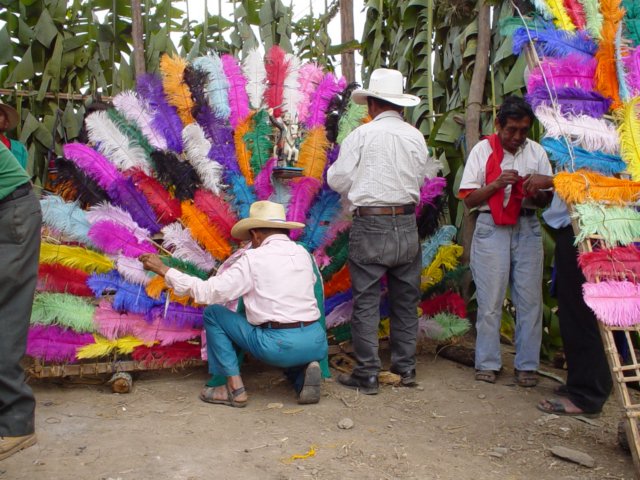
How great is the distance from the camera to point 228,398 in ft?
13.2

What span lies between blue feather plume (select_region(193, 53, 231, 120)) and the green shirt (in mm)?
1721

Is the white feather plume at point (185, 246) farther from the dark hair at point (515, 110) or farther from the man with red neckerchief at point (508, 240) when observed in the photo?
the dark hair at point (515, 110)

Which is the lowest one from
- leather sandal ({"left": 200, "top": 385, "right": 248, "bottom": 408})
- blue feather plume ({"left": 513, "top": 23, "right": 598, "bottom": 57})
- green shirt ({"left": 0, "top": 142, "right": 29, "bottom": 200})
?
leather sandal ({"left": 200, "top": 385, "right": 248, "bottom": 408})

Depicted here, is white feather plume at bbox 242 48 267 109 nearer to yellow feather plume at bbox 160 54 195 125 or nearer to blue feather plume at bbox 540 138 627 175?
yellow feather plume at bbox 160 54 195 125

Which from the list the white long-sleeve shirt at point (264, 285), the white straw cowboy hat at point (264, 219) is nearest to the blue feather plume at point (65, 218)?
the white long-sleeve shirt at point (264, 285)

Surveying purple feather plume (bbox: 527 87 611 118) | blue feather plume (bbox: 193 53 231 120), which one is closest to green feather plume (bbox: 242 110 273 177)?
blue feather plume (bbox: 193 53 231 120)

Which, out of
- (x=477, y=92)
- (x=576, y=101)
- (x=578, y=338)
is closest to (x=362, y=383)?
(x=578, y=338)

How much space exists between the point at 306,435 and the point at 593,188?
6.13ft

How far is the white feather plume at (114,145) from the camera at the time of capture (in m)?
4.55

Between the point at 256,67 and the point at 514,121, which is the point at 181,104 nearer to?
the point at 256,67

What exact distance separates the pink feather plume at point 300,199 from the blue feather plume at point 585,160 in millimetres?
1781

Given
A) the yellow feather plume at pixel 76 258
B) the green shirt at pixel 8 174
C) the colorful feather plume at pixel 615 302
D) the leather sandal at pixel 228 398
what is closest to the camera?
the colorful feather plume at pixel 615 302

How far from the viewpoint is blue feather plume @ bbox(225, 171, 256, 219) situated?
14.9 feet

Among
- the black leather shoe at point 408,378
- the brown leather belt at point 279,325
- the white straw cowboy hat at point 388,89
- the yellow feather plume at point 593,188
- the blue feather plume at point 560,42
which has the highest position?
the blue feather plume at point 560,42
